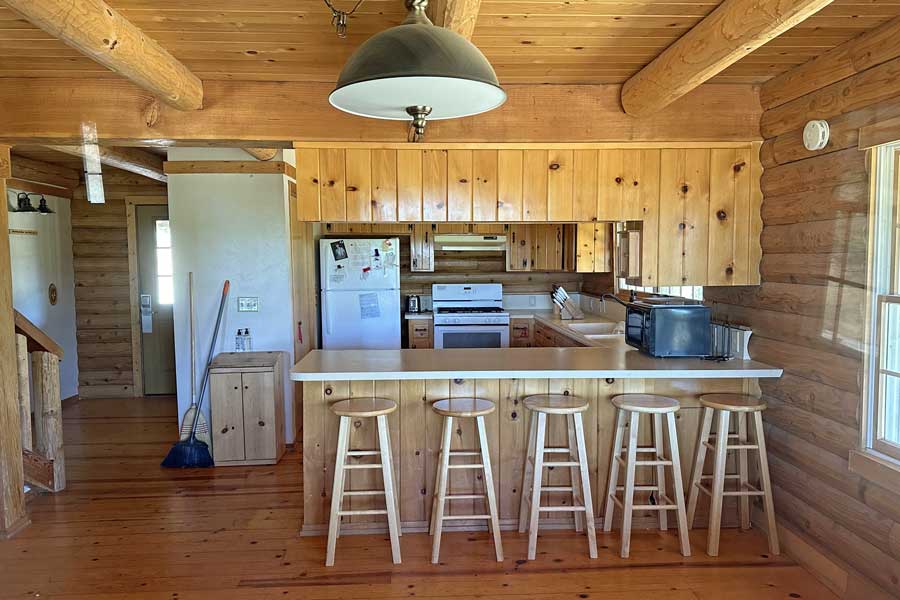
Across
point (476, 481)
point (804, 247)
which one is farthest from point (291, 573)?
point (804, 247)

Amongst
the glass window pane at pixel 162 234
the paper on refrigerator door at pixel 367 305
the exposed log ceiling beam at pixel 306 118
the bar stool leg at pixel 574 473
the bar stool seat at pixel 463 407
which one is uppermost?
the exposed log ceiling beam at pixel 306 118

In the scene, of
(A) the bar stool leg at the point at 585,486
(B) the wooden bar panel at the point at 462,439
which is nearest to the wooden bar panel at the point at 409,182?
(B) the wooden bar panel at the point at 462,439

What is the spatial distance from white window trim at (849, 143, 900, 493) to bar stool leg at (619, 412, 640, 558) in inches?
34.3

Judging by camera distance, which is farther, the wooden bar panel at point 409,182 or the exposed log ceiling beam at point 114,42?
the wooden bar panel at point 409,182

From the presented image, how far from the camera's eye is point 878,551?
2.31 metres

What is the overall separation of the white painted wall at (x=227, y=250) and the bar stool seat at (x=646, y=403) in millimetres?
2579

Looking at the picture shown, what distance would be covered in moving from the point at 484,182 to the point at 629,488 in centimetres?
170

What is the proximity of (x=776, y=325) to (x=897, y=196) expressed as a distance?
0.89 meters

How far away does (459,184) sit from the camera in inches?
125

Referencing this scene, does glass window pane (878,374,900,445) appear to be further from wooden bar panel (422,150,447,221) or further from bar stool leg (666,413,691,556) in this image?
wooden bar panel (422,150,447,221)

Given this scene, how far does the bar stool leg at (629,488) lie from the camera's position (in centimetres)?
282

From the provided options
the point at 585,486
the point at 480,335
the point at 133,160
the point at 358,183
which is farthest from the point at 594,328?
the point at 133,160

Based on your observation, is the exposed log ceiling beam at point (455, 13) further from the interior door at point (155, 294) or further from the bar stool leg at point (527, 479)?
the interior door at point (155, 294)

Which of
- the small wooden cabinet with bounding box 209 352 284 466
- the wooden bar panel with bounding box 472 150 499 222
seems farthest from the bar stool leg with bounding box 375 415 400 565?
the small wooden cabinet with bounding box 209 352 284 466
